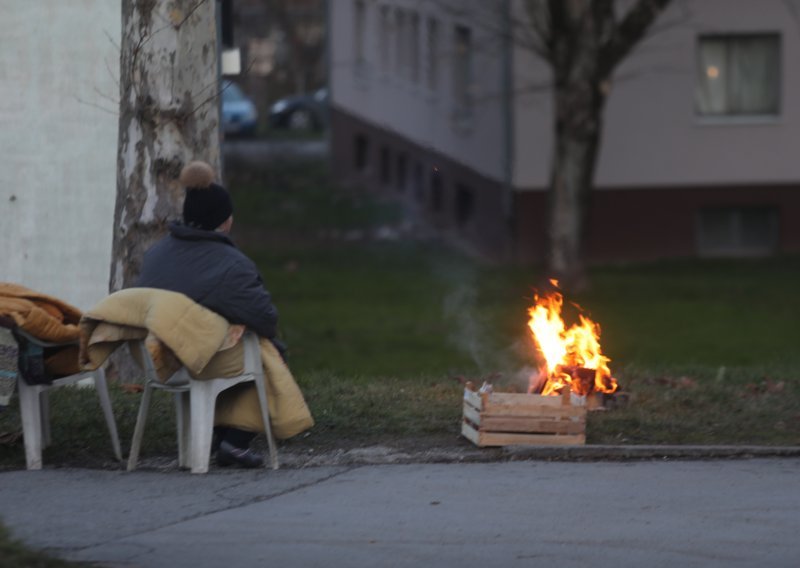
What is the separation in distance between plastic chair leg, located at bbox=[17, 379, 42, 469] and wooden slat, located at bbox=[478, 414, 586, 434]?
2.17 metres

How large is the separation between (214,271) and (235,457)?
35.9 inches

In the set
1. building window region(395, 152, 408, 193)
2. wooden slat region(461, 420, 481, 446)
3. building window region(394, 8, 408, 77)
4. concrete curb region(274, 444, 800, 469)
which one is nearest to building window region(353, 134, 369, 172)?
building window region(395, 152, 408, 193)

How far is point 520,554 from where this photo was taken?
6340 mm

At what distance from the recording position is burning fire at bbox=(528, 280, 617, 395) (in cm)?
895

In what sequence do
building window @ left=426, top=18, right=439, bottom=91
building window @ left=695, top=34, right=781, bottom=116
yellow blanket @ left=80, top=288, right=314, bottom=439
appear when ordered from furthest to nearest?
building window @ left=426, top=18, right=439, bottom=91 → building window @ left=695, top=34, right=781, bottom=116 → yellow blanket @ left=80, top=288, right=314, bottom=439

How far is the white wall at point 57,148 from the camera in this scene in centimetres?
1184

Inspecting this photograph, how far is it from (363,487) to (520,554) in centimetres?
136

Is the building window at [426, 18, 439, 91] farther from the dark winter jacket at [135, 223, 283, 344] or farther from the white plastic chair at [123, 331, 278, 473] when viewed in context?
the white plastic chair at [123, 331, 278, 473]

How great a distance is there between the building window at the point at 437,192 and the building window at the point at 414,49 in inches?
95.4

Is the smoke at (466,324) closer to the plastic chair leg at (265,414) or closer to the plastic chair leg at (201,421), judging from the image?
the plastic chair leg at (265,414)

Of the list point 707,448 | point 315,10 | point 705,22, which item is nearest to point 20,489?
point 707,448

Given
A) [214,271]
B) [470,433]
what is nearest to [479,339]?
[470,433]

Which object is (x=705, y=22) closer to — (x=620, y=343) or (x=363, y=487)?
(x=620, y=343)

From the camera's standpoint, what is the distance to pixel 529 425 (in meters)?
8.20
